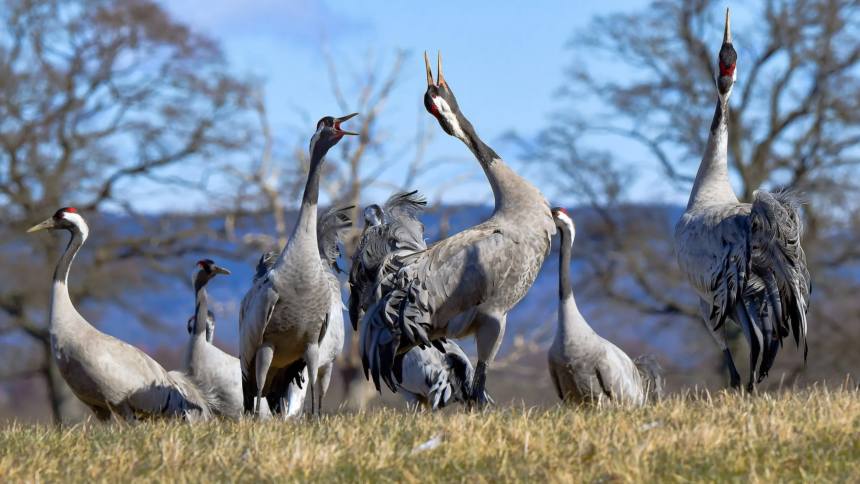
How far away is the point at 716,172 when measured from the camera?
649 cm

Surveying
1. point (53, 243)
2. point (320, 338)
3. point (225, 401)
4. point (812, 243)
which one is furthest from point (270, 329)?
point (812, 243)

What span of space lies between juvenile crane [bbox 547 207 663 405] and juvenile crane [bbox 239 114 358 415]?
185 cm

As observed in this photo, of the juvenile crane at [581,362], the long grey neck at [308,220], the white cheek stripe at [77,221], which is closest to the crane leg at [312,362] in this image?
the long grey neck at [308,220]

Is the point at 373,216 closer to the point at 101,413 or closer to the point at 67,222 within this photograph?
the point at 101,413

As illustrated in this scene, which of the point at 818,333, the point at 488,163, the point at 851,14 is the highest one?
the point at 851,14

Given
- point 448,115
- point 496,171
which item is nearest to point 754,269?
point 496,171

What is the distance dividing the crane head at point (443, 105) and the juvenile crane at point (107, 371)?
2967mm

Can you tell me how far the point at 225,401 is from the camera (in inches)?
316

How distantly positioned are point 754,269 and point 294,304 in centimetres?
299

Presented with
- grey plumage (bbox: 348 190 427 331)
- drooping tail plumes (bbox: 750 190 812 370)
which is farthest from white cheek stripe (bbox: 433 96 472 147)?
drooping tail plumes (bbox: 750 190 812 370)

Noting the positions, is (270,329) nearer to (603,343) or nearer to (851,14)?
(603,343)

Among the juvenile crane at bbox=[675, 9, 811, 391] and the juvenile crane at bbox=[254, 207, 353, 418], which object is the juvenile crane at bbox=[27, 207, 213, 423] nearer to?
the juvenile crane at bbox=[254, 207, 353, 418]

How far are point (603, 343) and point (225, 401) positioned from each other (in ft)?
10.6

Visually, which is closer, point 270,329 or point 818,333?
point 270,329
